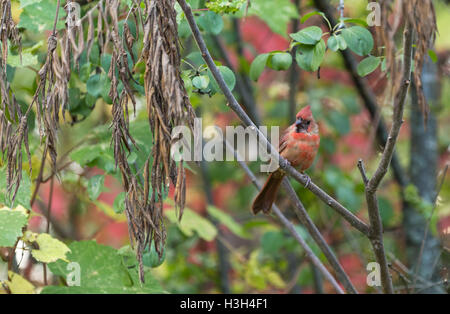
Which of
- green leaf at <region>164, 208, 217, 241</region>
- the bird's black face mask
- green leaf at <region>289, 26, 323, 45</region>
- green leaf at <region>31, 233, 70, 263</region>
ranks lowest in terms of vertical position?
green leaf at <region>164, 208, 217, 241</region>

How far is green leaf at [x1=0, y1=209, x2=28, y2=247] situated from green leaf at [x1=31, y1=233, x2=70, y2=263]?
0.43ft

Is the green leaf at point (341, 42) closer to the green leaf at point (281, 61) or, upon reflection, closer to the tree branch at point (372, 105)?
the green leaf at point (281, 61)

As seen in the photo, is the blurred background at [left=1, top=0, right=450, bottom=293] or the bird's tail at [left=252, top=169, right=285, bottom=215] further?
the blurred background at [left=1, top=0, right=450, bottom=293]

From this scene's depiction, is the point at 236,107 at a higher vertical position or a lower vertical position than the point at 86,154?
higher

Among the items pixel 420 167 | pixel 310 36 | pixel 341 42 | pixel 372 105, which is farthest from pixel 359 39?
pixel 420 167

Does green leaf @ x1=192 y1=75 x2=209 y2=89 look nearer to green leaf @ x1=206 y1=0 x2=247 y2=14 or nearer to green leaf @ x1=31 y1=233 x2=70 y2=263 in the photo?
green leaf @ x1=206 y1=0 x2=247 y2=14

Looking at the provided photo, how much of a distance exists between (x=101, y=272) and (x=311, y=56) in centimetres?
116

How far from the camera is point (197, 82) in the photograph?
170 centimetres

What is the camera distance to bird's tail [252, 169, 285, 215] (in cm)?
273

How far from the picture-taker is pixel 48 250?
6.53 feet

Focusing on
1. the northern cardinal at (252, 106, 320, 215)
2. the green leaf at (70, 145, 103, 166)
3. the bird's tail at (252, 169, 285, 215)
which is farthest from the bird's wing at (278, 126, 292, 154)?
the green leaf at (70, 145, 103, 166)

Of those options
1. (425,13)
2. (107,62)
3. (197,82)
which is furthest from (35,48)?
(425,13)

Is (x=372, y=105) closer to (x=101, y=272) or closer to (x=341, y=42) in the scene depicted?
(x=341, y=42)
